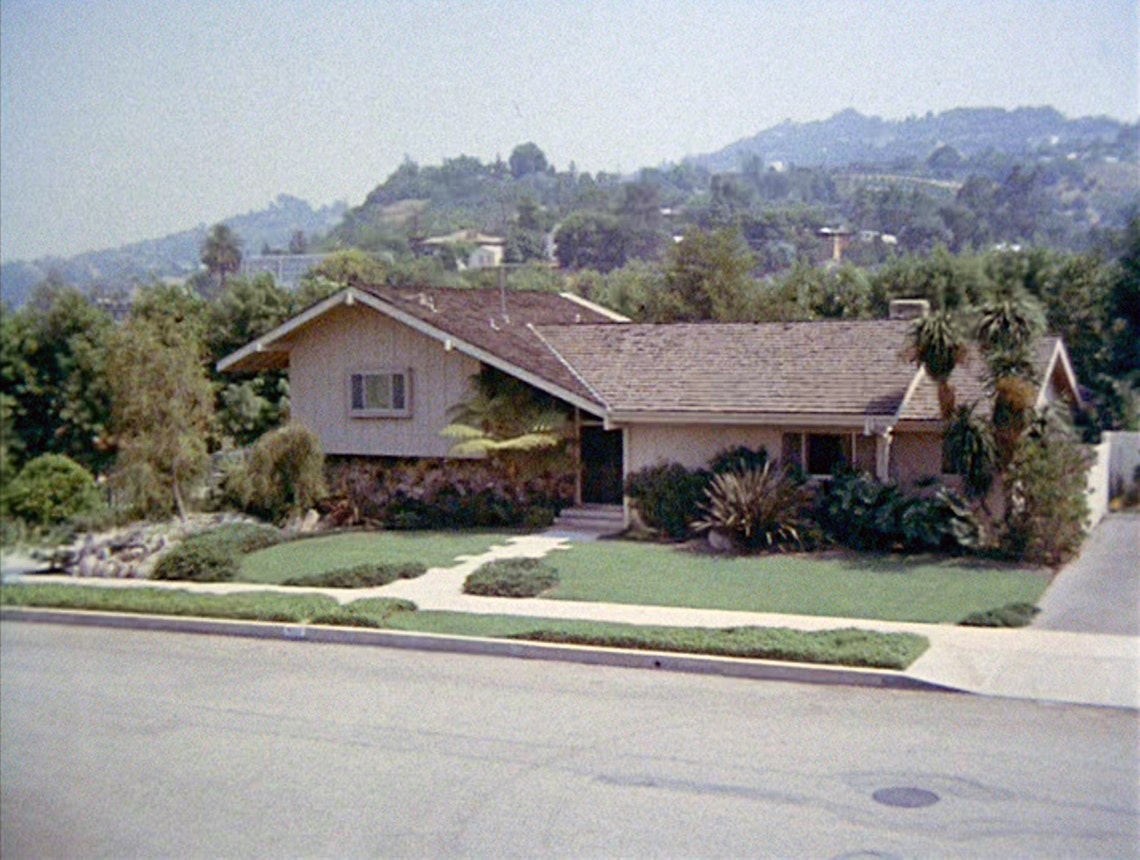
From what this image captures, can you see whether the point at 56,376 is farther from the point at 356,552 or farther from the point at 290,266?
the point at 290,266

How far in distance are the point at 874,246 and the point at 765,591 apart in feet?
36.9

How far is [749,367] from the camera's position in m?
24.8

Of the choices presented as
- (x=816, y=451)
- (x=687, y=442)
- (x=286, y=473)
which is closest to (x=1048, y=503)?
(x=816, y=451)

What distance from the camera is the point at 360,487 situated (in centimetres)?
2644

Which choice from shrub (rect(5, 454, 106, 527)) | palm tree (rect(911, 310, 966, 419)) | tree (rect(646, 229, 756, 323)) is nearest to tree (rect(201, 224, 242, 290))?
shrub (rect(5, 454, 106, 527))

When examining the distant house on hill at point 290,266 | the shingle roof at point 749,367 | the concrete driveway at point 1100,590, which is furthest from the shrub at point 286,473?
the concrete driveway at point 1100,590

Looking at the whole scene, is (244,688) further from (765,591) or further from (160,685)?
(765,591)

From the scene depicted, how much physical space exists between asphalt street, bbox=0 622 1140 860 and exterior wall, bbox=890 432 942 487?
10.2 meters

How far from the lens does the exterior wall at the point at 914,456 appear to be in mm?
22266

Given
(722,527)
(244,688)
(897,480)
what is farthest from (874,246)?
(244,688)

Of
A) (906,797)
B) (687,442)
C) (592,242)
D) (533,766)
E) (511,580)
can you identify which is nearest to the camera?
(906,797)

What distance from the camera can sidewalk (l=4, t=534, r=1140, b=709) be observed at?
1235cm

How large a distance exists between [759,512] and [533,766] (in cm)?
1157

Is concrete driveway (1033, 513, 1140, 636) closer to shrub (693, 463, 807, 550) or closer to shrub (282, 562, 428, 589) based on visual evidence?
shrub (693, 463, 807, 550)
